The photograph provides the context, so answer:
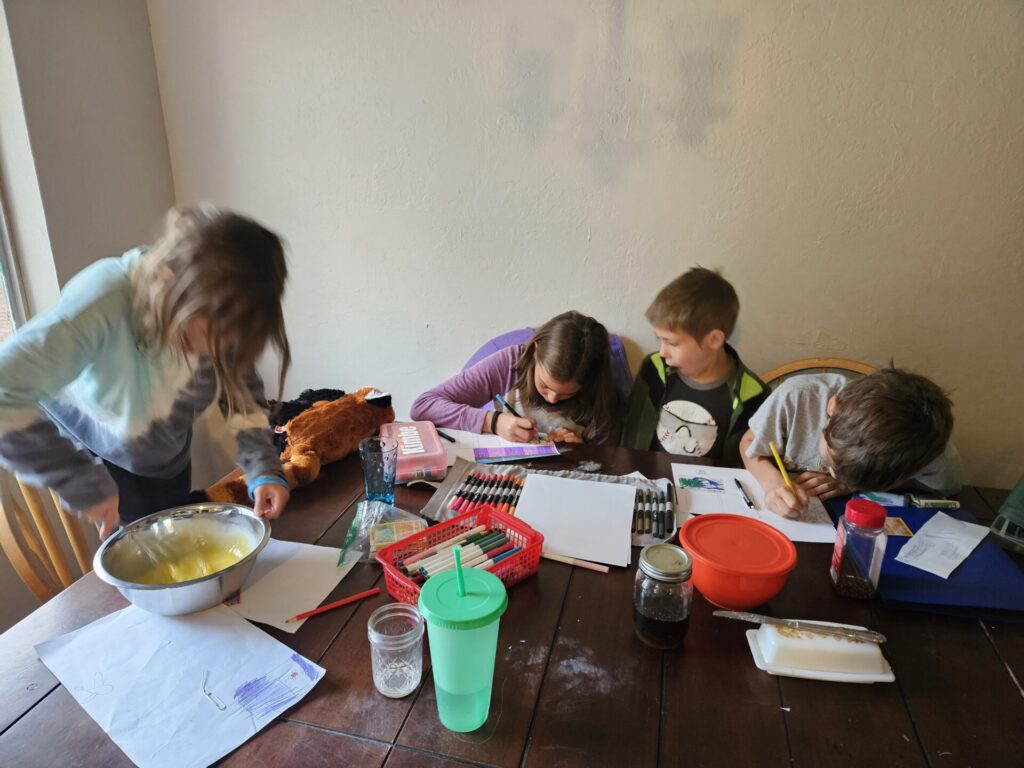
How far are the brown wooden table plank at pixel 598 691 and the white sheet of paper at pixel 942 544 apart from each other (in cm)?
52

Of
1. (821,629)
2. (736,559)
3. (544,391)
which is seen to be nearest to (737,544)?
(736,559)

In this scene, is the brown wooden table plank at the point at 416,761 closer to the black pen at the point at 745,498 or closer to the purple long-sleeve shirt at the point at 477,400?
the black pen at the point at 745,498

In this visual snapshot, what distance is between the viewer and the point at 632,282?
6.71 feet

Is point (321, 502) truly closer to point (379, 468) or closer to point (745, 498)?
point (379, 468)

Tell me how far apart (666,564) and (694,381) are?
1047mm

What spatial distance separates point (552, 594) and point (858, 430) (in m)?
0.67

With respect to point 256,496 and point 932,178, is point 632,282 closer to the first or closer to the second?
point 932,178

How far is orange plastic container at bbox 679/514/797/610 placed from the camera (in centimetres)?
89

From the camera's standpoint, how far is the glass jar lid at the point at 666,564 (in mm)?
817

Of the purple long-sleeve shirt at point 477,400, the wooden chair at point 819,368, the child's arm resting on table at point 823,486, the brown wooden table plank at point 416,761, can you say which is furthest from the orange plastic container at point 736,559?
the wooden chair at point 819,368

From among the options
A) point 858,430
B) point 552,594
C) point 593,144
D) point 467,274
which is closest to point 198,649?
point 552,594

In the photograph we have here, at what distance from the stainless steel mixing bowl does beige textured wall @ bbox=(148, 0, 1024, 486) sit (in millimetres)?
1349

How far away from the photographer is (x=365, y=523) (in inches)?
44.1

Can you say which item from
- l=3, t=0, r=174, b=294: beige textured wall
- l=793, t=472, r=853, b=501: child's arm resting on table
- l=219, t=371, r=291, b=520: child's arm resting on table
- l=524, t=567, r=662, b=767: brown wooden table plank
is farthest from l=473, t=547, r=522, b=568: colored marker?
l=3, t=0, r=174, b=294: beige textured wall
